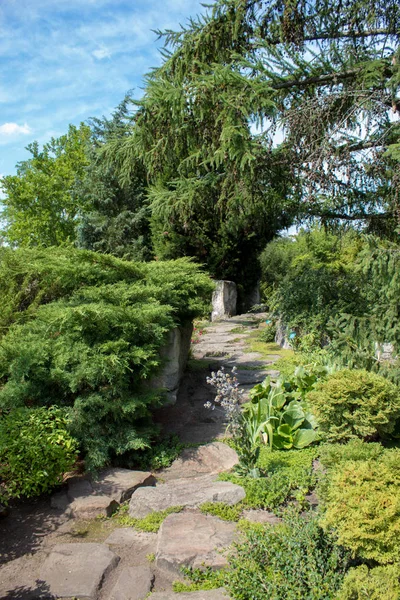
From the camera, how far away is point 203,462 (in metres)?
4.19

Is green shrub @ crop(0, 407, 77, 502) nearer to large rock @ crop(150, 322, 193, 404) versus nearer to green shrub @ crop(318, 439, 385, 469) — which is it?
large rock @ crop(150, 322, 193, 404)

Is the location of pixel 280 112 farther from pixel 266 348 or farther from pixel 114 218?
pixel 114 218

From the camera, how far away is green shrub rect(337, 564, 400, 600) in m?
2.06

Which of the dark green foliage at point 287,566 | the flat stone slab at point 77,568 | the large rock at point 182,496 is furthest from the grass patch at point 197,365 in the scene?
the dark green foliage at point 287,566

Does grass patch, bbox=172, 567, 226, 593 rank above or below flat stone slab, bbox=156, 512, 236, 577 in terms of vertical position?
below

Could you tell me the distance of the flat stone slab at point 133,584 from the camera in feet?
8.37

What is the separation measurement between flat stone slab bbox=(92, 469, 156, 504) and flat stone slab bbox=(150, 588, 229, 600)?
1.21m

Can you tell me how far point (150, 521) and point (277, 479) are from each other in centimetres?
99

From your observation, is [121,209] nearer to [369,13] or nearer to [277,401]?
[369,13]

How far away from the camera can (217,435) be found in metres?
4.71

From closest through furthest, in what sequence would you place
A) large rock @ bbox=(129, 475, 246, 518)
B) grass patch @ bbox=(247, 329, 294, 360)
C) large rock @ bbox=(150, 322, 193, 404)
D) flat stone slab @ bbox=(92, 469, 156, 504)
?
large rock @ bbox=(129, 475, 246, 518), flat stone slab @ bbox=(92, 469, 156, 504), large rock @ bbox=(150, 322, 193, 404), grass patch @ bbox=(247, 329, 294, 360)

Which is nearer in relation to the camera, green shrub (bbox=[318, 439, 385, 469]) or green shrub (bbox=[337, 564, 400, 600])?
green shrub (bbox=[337, 564, 400, 600])

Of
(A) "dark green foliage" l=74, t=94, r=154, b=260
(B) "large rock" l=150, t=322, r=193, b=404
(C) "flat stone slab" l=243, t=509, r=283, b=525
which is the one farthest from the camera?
(A) "dark green foliage" l=74, t=94, r=154, b=260

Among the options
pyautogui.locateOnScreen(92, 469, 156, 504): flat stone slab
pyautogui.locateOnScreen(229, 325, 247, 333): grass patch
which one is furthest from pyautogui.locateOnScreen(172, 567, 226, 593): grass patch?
pyautogui.locateOnScreen(229, 325, 247, 333): grass patch
